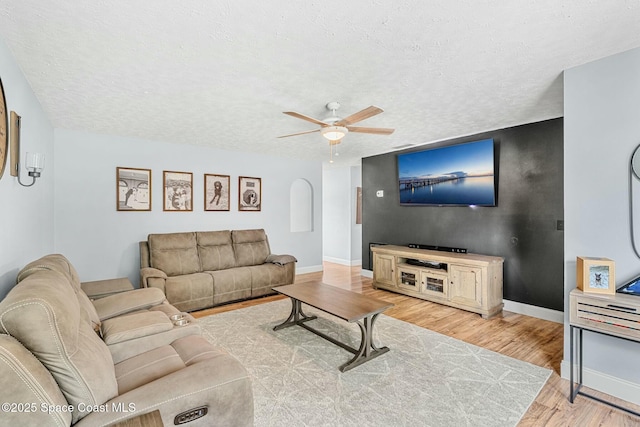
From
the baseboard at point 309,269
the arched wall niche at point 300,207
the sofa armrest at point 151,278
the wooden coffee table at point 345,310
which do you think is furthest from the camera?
the arched wall niche at point 300,207

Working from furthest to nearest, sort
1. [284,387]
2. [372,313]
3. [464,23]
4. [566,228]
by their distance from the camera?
[372,313], [566,228], [284,387], [464,23]

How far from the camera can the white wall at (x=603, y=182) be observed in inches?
86.1

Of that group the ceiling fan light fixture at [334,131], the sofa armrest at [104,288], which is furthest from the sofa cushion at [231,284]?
the ceiling fan light fixture at [334,131]

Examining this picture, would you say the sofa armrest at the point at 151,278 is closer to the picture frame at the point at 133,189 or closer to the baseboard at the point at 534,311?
the picture frame at the point at 133,189

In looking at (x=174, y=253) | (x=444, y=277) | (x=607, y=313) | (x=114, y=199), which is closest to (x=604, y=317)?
(x=607, y=313)

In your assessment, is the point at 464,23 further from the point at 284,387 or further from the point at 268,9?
the point at 284,387

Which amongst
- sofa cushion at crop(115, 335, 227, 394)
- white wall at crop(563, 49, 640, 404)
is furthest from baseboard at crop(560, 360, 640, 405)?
sofa cushion at crop(115, 335, 227, 394)

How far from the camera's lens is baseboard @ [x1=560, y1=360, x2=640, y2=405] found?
215 centimetres

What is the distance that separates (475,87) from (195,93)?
8.65ft

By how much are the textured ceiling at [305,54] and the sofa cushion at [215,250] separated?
2024 millimetres

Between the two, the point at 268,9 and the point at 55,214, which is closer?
the point at 268,9

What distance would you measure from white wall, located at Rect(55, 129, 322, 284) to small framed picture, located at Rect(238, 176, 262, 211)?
0.09 m

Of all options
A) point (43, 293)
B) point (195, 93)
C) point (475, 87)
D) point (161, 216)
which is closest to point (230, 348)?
point (43, 293)

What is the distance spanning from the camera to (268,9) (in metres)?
1.69
